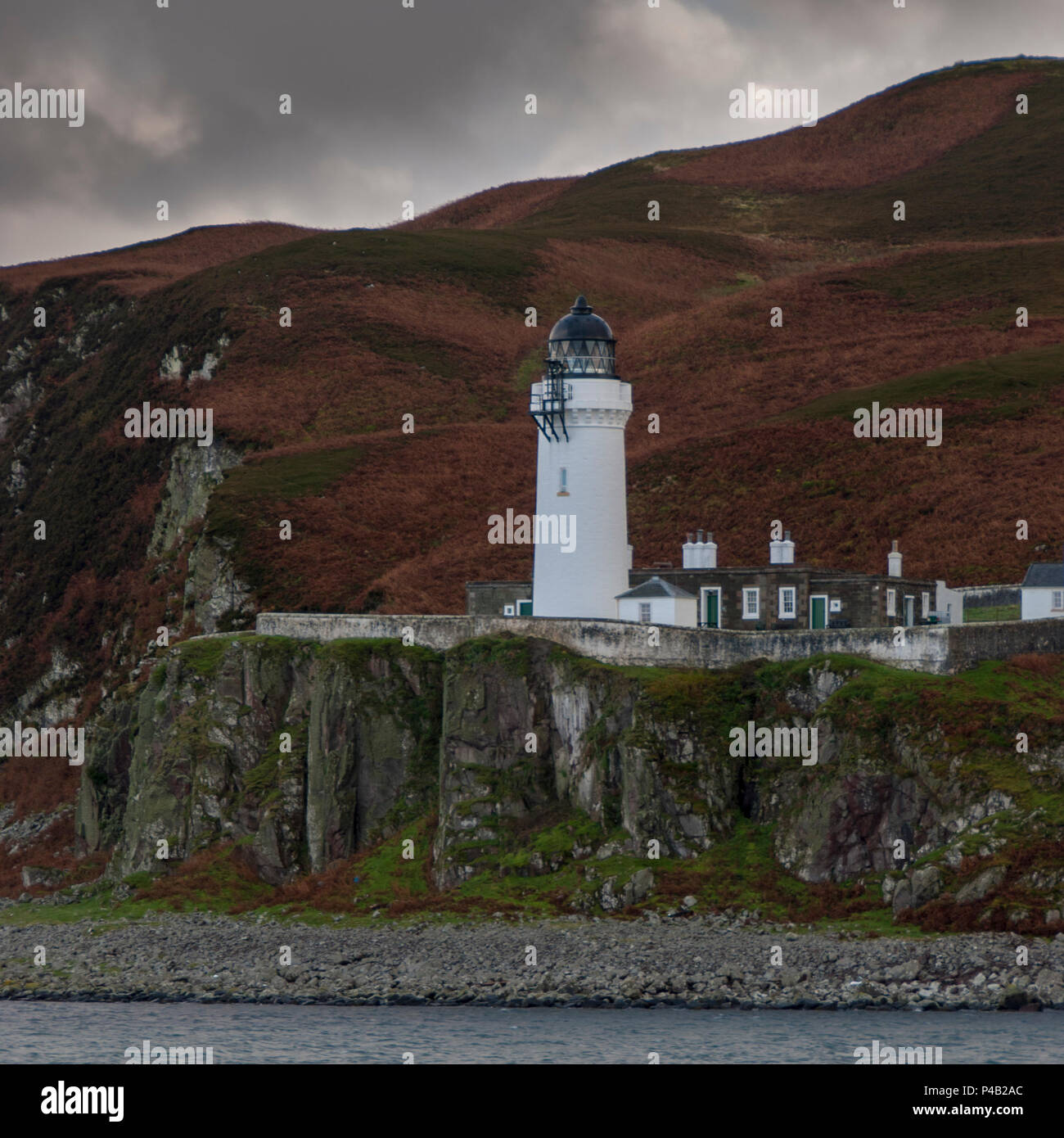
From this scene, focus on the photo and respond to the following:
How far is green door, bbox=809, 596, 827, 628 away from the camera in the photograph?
2255 inches

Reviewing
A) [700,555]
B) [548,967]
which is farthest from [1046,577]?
[548,967]

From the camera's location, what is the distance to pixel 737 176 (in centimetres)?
Answer: 18188

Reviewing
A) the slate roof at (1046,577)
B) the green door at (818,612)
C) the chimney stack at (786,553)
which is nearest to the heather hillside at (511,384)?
the slate roof at (1046,577)

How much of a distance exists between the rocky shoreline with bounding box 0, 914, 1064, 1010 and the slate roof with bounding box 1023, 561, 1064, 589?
1734cm

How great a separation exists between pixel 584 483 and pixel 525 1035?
21.4 metres

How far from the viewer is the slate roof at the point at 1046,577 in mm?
56906

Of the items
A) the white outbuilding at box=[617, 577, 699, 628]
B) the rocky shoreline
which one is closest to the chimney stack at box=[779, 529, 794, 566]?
the white outbuilding at box=[617, 577, 699, 628]

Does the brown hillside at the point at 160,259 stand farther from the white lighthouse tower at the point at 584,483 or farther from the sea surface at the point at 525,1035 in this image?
the sea surface at the point at 525,1035

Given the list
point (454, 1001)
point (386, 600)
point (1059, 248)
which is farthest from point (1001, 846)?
point (1059, 248)

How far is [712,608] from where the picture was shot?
58.4 metres

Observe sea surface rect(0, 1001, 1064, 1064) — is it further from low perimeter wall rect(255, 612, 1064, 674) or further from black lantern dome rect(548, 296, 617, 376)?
black lantern dome rect(548, 296, 617, 376)

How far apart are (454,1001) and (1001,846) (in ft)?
47.4

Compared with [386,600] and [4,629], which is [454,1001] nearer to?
[386,600]

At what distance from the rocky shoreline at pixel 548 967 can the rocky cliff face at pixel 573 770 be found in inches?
84.1
